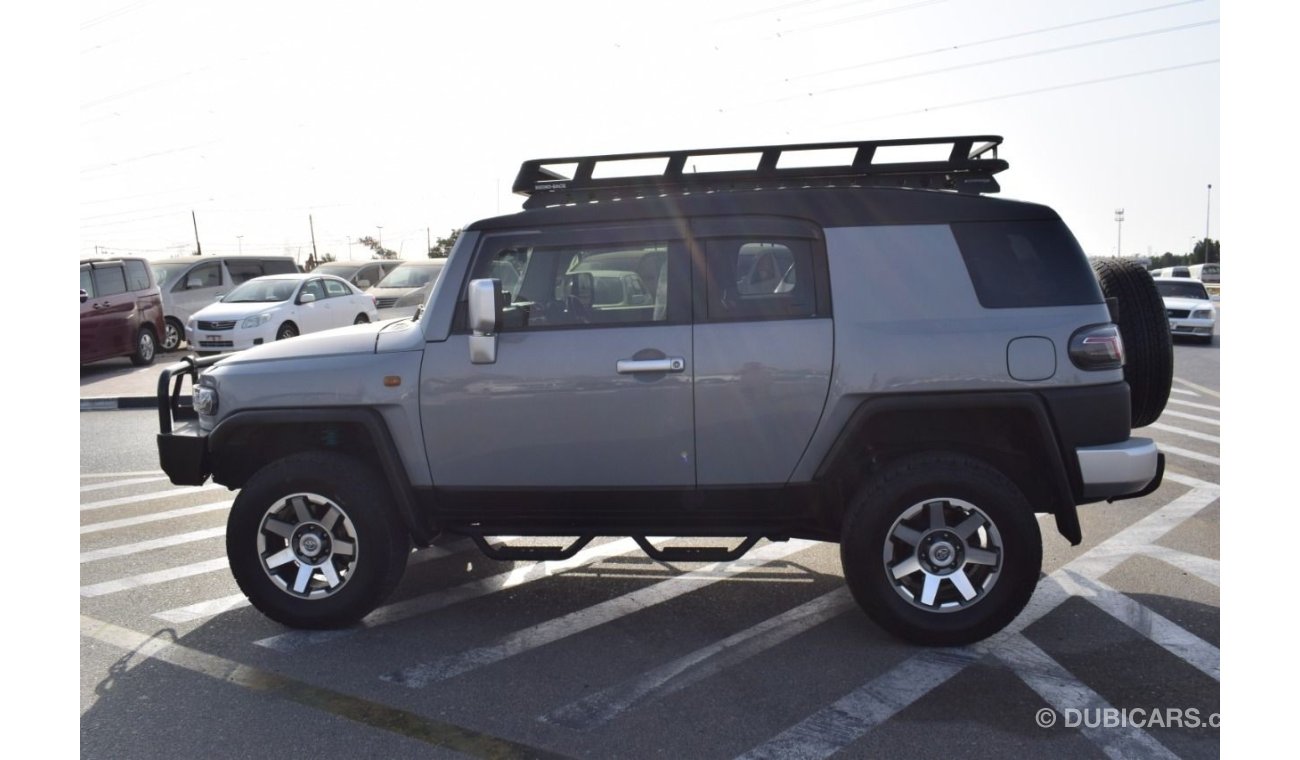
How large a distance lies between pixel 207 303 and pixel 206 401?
60.5 feet

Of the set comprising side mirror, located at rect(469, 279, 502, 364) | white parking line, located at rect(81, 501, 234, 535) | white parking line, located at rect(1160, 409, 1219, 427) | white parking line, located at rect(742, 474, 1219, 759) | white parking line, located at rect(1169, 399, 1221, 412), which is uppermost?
side mirror, located at rect(469, 279, 502, 364)

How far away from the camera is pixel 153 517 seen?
7.22 meters

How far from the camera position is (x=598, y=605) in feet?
16.9

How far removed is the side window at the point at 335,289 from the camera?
64.9 ft

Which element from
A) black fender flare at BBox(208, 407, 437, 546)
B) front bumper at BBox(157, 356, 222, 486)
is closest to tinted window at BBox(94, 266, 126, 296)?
front bumper at BBox(157, 356, 222, 486)

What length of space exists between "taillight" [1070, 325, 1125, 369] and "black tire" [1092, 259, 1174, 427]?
2.11ft

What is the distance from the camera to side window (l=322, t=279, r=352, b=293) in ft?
64.9

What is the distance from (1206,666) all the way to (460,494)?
10.8ft

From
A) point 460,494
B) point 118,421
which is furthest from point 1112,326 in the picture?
point 118,421

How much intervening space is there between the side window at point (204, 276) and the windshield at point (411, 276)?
3.46 metres

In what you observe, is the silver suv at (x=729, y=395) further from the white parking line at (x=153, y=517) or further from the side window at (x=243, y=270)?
the side window at (x=243, y=270)

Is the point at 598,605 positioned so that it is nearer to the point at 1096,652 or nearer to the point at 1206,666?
the point at 1096,652

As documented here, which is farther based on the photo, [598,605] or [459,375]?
[598,605]

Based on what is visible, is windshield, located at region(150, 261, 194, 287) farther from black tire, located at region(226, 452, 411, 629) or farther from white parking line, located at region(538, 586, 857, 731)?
white parking line, located at region(538, 586, 857, 731)
